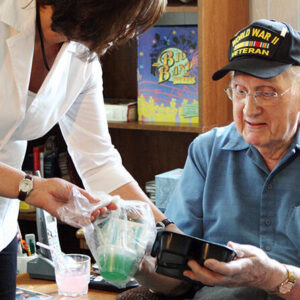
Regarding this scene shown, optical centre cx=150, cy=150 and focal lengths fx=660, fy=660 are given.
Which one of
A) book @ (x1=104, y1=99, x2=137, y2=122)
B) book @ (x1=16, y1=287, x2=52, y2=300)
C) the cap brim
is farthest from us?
book @ (x1=104, y1=99, x2=137, y2=122)

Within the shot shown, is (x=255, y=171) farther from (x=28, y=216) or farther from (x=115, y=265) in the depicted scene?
(x=28, y=216)

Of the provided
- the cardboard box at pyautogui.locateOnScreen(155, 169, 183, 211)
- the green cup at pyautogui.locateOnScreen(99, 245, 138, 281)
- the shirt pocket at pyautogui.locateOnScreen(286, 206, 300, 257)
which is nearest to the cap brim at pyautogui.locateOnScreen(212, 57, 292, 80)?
the shirt pocket at pyautogui.locateOnScreen(286, 206, 300, 257)

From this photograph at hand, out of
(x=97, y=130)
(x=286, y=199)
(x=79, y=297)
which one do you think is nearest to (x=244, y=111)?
(x=286, y=199)

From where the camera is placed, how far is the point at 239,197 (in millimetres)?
1863

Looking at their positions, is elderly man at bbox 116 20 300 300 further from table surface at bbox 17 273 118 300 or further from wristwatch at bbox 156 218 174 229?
table surface at bbox 17 273 118 300

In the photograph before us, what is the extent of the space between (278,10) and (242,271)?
1519mm

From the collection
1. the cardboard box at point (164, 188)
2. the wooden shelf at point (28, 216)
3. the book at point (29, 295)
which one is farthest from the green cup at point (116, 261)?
the wooden shelf at point (28, 216)

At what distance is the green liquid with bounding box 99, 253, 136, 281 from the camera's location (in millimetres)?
1502

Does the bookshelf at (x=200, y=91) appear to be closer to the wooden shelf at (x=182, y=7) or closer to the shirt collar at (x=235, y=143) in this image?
the wooden shelf at (x=182, y=7)

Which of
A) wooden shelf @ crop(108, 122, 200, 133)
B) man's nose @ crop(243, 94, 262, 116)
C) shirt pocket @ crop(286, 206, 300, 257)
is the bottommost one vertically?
shirt pocket @ crop(286, 206, 300, 257)

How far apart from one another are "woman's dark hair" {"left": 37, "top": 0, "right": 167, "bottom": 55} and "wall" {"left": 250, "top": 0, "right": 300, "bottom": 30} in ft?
3.89

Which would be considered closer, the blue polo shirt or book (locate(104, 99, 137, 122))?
the blue polo shirt

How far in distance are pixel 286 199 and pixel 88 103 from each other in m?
0.62

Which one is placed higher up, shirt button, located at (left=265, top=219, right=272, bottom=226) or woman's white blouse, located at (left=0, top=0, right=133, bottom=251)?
woman's white blouse, located at (left=0, top=0, right=133, bottom=251)
